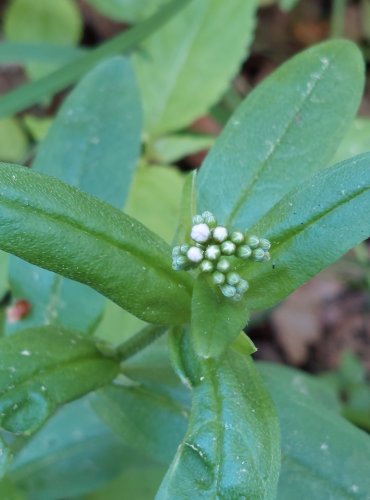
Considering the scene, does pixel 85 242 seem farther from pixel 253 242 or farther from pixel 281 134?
pixel 281 134

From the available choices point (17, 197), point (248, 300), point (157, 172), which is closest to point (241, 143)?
point (248, 300)

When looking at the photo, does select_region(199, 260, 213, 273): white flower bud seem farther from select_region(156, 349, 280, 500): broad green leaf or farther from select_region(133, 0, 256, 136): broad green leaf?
select_region(133, 0, 256, 136): broad green leaf

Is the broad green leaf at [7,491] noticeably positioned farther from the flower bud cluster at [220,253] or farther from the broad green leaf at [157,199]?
the broad green leaf at [157,199]

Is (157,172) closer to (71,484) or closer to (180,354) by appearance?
(71,484)

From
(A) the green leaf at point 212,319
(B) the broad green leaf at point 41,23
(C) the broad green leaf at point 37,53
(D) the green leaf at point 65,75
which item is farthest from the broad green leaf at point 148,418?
(B) the broad green leaf at point 41,23

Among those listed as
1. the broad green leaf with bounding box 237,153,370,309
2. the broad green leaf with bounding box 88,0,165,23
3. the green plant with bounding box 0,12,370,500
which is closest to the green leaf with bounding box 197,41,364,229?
the green plant with bounding box 0,12,370,500
